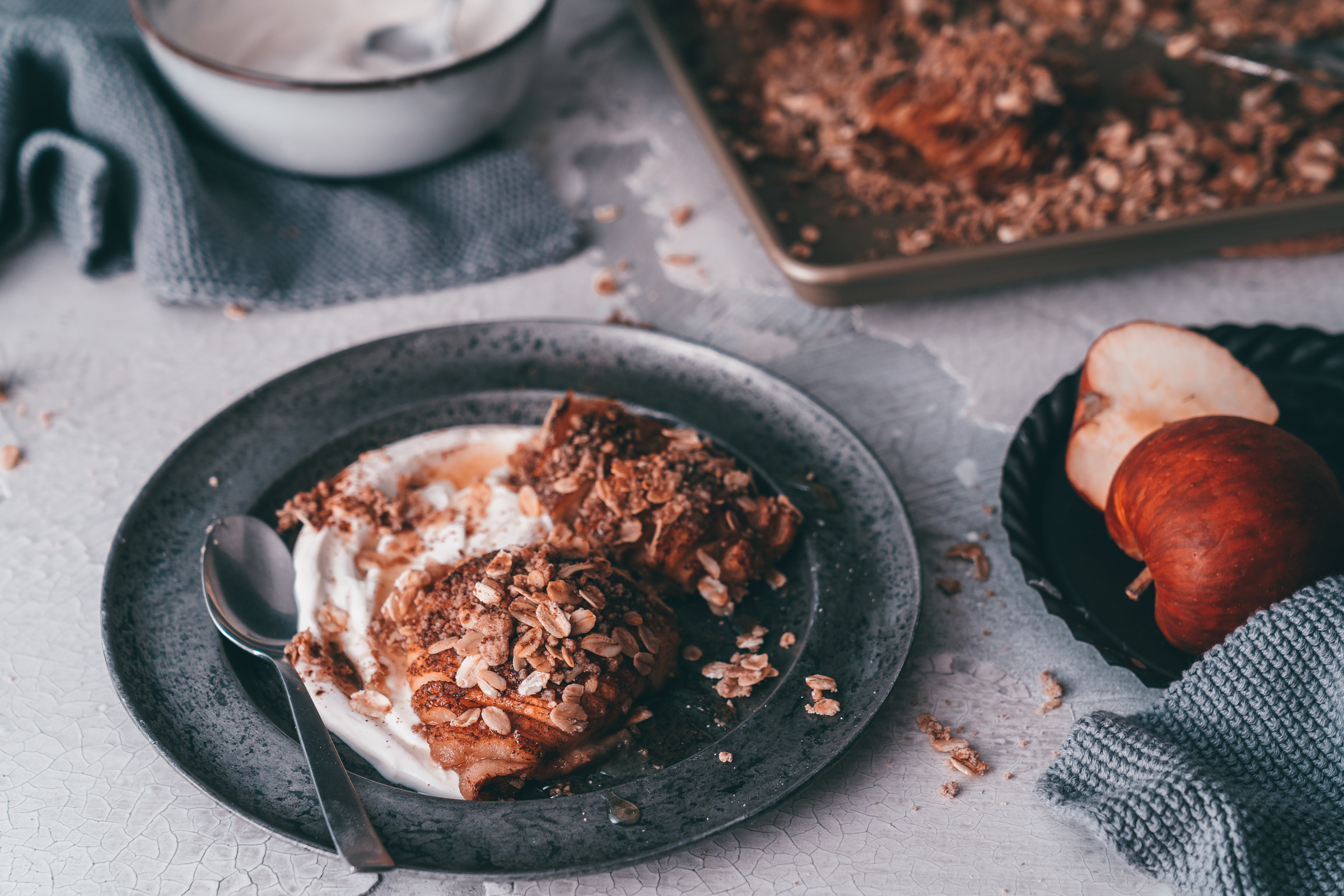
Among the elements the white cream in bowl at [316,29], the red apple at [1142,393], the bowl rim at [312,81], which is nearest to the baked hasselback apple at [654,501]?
the red apple at [1142,393]

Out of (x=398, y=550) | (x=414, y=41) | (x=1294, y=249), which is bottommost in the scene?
(x=1294, y=249)

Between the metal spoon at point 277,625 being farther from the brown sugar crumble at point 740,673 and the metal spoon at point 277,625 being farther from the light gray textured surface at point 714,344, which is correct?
the brown sugar crumble at point 740,673

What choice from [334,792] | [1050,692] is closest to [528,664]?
[334,792]

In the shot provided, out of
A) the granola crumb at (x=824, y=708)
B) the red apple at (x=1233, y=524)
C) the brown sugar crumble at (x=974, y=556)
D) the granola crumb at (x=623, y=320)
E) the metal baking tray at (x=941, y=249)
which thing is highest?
the red apple at (x=1233, y=524)

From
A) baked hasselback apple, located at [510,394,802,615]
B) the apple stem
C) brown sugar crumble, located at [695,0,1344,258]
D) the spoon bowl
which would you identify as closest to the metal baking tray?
brown sugar crumble, located at [695,0,1344,258]

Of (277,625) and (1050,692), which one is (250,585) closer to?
(277,625)

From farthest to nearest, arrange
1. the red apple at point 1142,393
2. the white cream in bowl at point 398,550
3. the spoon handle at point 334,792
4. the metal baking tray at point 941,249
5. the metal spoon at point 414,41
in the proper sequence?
the metal spoon at point 414,41
the metal baking tray at point 941,249
the red apple at point 1142,393
the white cream in bowl at point 398,550
the spoon handle at point 334,792
